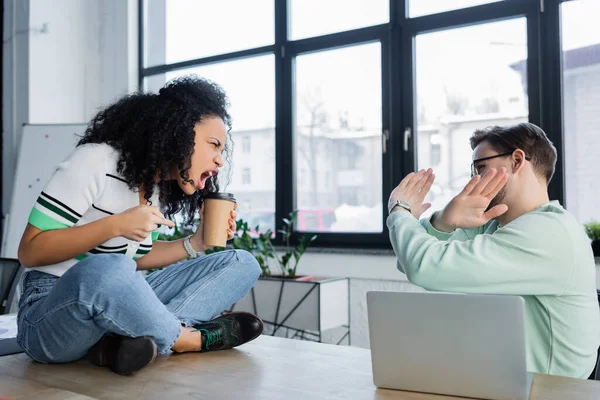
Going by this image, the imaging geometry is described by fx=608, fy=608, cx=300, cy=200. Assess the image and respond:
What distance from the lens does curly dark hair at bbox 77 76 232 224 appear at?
1.59 meters

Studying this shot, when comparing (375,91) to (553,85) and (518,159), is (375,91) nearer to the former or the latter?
(553,85)

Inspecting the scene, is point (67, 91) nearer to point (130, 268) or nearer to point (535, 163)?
point (130, 268)

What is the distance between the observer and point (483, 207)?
4.33 ft

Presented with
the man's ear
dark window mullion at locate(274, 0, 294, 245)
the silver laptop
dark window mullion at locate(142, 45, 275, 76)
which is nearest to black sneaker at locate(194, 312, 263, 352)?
the silver laptop

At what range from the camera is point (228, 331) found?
1598mm

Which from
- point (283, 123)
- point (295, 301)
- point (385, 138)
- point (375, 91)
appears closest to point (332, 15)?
point (375, 91)

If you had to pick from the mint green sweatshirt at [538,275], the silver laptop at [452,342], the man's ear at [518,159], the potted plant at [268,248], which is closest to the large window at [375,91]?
the potted plant at [268,248]

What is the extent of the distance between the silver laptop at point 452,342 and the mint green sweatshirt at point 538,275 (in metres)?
0.23

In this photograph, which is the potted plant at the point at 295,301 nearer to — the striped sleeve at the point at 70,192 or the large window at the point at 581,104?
the large window at the point at 581,104

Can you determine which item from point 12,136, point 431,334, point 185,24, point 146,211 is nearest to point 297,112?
point 185,24

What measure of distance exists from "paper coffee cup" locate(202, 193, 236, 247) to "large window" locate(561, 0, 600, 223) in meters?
1.86

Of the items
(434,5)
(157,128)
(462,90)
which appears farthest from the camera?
(434,5)

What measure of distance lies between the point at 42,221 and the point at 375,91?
2.27m

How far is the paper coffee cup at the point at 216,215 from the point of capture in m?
1.57
